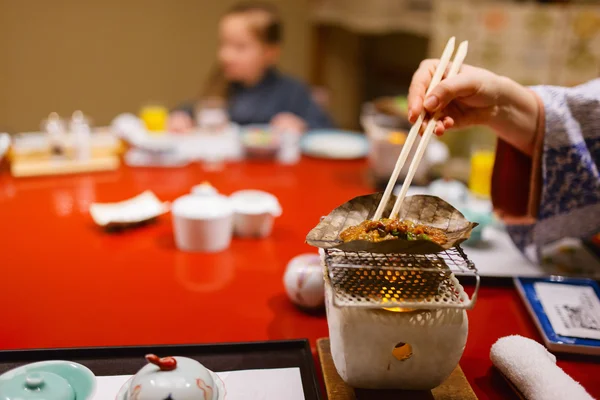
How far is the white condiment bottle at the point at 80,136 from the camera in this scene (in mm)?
2172

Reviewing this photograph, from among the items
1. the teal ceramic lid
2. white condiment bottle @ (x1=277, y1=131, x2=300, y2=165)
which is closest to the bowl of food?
white condiment bottle @ (x1=277, y1=131, x2=300, y2=165)

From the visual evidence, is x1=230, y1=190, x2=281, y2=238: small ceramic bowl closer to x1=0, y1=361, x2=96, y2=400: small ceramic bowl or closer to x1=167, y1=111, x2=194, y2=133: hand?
x1=0, y1=361, x2=96, y2=400: small ceramic bowl

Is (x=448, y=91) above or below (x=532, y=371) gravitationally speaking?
above

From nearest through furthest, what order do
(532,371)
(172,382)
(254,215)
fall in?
1. (172,382)
2. (532,371)
3. (254,215)

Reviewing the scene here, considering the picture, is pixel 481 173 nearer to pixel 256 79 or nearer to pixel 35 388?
pixel 35 388

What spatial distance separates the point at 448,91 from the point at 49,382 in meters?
0.93

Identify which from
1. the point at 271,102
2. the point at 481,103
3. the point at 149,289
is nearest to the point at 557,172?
the point at 481,103

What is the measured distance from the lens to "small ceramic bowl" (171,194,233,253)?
4.98 ft

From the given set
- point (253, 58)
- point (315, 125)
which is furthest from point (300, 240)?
point (253, 58)

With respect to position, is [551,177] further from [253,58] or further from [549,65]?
[253,58]

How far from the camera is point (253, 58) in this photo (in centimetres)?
338

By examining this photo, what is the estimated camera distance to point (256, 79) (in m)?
3.52

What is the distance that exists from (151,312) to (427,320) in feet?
2.18

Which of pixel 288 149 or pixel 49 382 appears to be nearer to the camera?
pixel 49 382
